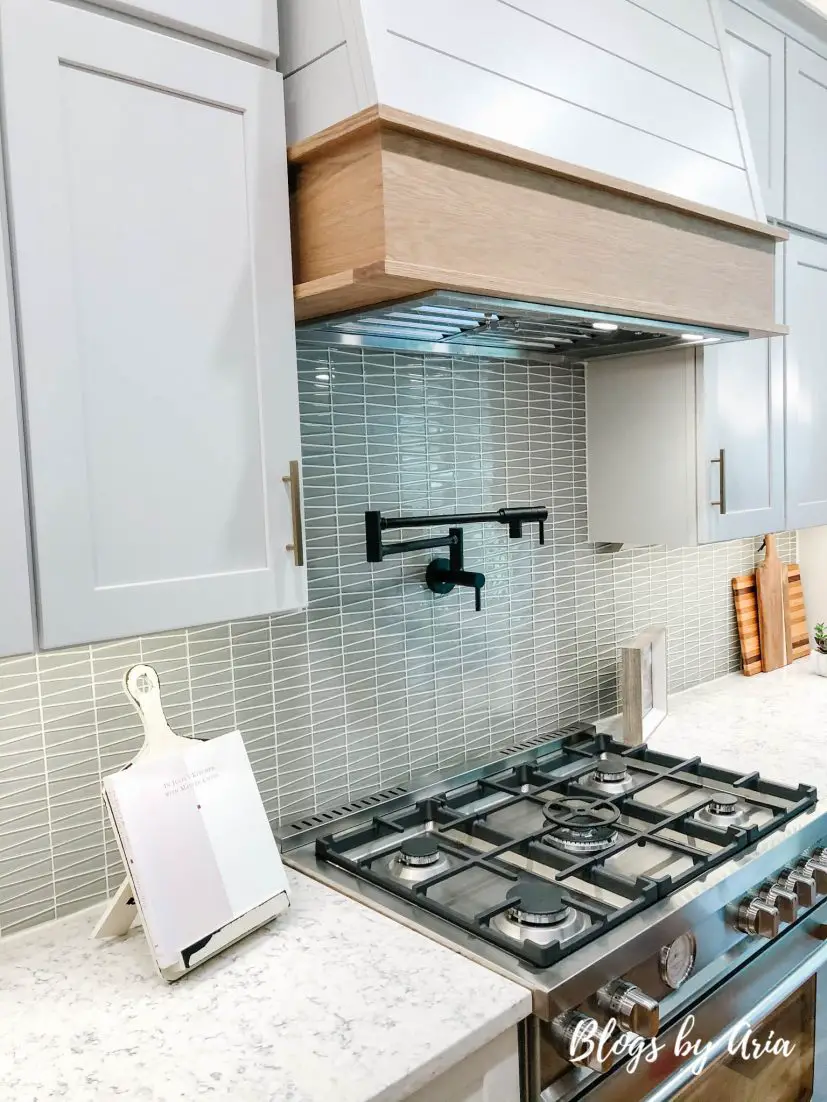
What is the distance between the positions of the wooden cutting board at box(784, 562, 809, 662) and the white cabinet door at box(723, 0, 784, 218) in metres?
1.20

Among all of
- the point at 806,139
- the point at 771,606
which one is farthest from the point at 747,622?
the point at 806,139

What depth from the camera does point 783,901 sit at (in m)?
1.39

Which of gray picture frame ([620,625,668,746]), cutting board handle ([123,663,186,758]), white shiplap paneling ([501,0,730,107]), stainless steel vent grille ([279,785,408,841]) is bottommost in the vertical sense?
stainless steel vent grille ([279,785,408,841])

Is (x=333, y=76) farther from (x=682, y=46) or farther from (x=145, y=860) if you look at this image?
(x=145, y=860)

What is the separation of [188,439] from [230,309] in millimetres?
176

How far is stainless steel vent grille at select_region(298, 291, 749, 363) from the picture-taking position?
1270mm

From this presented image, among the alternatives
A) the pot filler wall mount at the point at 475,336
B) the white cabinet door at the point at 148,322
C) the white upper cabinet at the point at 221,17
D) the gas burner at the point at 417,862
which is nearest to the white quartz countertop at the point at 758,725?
the pot filler wall mount at the point at 475,336

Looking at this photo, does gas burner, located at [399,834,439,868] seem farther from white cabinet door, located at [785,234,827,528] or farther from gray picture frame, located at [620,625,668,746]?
white cabinet door, located at [785,234,827,528]

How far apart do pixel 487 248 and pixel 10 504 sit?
0.68 m

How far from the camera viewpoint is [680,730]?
2.12 metres

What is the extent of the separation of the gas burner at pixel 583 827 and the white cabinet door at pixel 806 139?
1.46 meters

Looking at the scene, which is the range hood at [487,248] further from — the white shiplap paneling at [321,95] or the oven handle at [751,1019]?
the oven handle at [751,1019]

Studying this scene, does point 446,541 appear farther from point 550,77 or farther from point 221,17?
point 221,17

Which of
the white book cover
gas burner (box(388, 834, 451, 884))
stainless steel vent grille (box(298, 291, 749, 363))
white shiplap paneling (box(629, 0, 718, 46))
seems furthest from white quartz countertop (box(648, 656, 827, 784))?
white shiplap paneling (box(629, 0, 718, 46))
